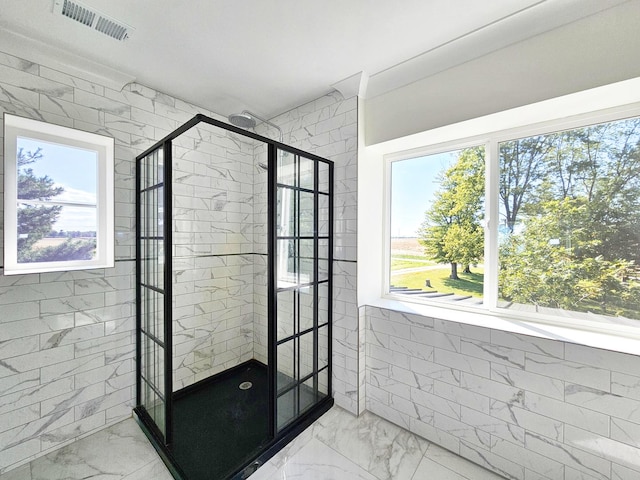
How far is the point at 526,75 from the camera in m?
1.38

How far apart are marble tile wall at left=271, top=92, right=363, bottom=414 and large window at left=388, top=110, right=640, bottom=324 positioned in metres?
0.43

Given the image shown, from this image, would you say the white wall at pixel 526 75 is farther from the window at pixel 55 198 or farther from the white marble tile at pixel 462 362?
the window at pixel 55 198

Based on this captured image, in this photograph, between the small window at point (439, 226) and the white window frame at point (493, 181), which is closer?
the white window frame at point (493, 181)

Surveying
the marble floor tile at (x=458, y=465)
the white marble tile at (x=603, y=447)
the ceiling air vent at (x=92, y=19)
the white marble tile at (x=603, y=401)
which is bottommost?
the marble floor tile at (x=458, y=465)

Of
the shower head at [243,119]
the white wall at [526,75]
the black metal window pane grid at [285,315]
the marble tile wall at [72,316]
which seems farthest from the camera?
the shower head at [243,119]

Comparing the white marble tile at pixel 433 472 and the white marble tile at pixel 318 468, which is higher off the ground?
the white marble tile at pixel 318 468

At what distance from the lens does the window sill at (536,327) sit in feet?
4.25

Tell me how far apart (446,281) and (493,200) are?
2.04 feet

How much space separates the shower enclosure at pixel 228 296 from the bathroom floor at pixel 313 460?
0.09 meters

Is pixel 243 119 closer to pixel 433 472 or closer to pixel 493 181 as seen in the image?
pixel 493 181

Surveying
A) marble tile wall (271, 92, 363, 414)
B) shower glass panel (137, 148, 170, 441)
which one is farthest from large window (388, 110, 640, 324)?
shower glass panel (137, 148, 170, 441)

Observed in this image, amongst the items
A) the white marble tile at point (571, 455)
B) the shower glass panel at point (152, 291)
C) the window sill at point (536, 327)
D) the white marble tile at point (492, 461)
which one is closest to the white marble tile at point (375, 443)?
the white marble tile at point (492, 461)

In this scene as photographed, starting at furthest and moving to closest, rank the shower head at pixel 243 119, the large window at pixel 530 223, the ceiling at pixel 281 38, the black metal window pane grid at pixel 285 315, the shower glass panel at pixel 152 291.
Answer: the shower head at pixel 243 119 → the black metal window pane grid at pixel 285 315 → the shower glass panel at pixel 152 291 → the large window at pixel 530 223 → the ceiling at pixel 281 38

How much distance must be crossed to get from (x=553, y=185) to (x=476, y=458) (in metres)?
1.66
